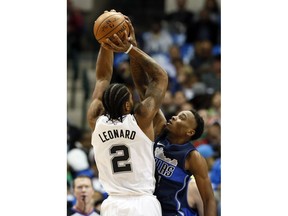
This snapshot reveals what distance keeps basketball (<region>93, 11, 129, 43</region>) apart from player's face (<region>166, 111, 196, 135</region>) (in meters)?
0.78

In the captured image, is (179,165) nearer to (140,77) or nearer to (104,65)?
(140,77)

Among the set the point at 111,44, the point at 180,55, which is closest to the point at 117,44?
the point at 111,44

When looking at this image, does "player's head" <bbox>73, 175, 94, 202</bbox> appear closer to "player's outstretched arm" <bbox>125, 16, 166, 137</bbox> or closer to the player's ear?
"player's outstretched arm" <bbox>125, 16, 166, 137</bbox>

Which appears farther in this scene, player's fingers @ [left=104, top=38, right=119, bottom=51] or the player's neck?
the player's neck

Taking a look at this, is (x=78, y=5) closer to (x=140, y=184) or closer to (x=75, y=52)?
(x=75, y=52)

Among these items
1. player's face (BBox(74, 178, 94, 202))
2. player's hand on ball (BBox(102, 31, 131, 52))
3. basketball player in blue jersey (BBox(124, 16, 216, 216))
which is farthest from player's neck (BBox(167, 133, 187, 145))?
player's face (BBox(74, 178, 94, 202))

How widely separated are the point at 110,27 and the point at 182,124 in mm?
926

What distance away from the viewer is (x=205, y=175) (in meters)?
5.03

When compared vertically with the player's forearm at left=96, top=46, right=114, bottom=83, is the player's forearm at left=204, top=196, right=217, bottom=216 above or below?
below

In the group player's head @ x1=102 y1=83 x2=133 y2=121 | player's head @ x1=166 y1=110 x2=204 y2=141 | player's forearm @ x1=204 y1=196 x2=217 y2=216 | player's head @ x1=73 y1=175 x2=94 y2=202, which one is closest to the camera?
player's head @ x1=102 y1=83 x2=133 y2=121

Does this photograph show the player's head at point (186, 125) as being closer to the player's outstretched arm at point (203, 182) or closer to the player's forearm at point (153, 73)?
the player's outstretched arm at point (203, 182)

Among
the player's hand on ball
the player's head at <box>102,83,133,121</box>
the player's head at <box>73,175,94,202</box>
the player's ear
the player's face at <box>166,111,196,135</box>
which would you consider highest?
the player's hand on ball

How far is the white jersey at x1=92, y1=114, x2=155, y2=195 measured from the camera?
4844mm

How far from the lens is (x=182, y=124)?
5.13 meters
